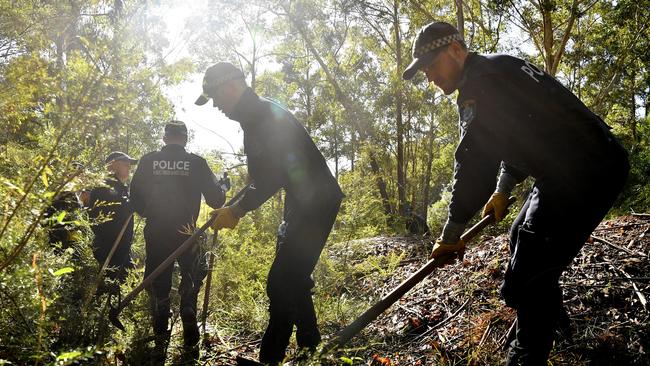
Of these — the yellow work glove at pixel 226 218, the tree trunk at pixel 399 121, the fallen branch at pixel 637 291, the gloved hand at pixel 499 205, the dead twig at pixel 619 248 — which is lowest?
the fallen branch at pixel 637 291

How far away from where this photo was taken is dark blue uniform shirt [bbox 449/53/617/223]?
94.2 inches

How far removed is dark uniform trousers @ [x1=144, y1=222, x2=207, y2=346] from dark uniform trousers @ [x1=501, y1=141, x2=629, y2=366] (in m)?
2.46

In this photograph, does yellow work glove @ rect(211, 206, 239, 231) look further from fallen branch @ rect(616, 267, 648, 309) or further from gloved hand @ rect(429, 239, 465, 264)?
fallen branch @ rect(616, 267, 648, 309)

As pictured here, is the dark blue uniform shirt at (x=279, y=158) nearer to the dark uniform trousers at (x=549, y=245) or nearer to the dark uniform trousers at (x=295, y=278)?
the dark uniform trousers at (x=295, y=278)

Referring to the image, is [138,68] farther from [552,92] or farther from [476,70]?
[552,92]

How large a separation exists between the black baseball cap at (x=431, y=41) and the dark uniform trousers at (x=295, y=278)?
1.10 m

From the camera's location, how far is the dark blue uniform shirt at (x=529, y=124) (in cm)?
239

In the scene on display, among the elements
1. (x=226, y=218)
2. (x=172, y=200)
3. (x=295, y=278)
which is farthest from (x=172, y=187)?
(x=295, y=278)

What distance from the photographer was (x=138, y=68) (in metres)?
2.27

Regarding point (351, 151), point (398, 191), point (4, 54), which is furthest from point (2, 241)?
point (351, 151)

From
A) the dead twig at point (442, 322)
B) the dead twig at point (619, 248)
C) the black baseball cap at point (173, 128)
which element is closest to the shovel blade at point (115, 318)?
the black baseball cap at point (173, 128)

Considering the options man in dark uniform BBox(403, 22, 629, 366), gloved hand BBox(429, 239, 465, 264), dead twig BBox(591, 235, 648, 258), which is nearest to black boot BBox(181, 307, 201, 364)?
gloved hand BBox(429, 239, 465, 264)

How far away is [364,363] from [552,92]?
2.27 meters

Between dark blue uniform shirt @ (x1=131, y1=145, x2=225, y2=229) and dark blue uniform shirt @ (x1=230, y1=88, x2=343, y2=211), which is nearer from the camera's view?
dark blue uniform shirt @ (x1=230, y1=88, x2=343, y2=211)
